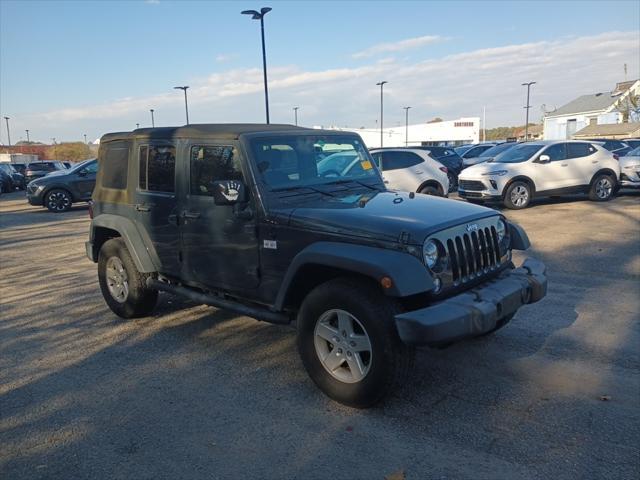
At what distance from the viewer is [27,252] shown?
34.7 feet

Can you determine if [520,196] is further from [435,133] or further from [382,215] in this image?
[435,133]

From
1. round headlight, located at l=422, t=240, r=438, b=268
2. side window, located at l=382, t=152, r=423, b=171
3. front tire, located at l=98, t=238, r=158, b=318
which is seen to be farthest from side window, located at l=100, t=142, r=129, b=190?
side window, located at l=382, t=152, r=423, b=171

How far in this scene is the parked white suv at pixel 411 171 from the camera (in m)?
13.5

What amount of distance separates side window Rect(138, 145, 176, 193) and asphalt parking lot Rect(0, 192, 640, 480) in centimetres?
147

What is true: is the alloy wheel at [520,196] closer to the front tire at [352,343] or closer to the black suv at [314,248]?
the black suv at [314,248]

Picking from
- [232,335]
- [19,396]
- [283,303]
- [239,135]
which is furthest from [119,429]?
[239,135]

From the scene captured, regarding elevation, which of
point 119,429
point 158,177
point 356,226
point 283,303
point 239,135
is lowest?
point 119,429

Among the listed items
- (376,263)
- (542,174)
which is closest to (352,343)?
(376,263)

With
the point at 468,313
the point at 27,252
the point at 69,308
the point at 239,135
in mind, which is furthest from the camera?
the point at 27,252

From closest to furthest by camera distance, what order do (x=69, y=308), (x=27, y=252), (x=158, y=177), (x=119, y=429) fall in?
(x=119, y=429)
(x=158, y=177)
(x=69, y=308)
(x=27, y=252)

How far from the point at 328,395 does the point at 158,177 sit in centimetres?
270

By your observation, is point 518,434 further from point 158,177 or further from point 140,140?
point 140,140

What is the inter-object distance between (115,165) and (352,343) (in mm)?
3581

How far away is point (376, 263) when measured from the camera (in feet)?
11.1
